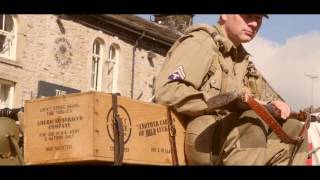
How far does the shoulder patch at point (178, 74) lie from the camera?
3.58 m

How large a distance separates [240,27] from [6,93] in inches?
902

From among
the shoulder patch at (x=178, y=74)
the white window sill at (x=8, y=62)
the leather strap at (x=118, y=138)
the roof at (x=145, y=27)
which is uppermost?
the roof at (x=145, y=27)

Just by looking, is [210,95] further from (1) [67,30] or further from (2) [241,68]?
(1) [67,30]

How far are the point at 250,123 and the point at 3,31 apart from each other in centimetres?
2364

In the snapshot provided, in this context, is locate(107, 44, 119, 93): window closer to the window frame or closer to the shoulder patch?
the window frame

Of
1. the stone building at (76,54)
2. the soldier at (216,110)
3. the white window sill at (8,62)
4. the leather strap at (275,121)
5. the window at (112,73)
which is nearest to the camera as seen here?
the leather strap at (275,121)

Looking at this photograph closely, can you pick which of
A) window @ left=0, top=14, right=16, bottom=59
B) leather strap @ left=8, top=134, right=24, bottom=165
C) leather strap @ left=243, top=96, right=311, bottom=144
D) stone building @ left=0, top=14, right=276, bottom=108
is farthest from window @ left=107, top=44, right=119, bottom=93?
leather strap @ left=243, top=96, right=311, bottom=144

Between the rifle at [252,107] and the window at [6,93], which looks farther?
the window at [6,93]

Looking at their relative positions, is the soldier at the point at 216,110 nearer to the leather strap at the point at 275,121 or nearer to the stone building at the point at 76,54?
the leather strap at the point at 275,121

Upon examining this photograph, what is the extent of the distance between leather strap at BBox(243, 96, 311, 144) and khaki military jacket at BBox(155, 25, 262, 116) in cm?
36

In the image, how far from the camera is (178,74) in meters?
3.58

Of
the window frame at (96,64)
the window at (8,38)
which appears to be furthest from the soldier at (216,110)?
the window frame at (96,64)

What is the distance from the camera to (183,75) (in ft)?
11.8

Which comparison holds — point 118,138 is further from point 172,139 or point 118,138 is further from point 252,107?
point 252,107
